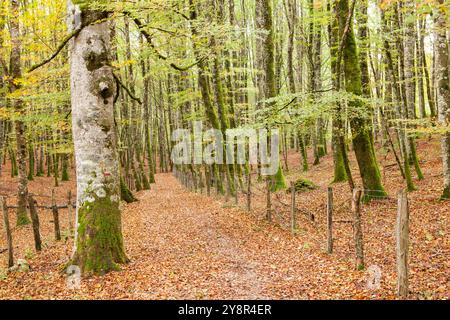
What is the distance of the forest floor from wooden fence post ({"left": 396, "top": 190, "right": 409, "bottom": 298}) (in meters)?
0.23

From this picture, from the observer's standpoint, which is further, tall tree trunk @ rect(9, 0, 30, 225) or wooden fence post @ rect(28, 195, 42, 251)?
tall tree trunk @ rect(9, 0, 30, 225)

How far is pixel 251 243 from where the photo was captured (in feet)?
32.0

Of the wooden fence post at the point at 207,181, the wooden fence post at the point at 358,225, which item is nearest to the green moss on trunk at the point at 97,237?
the wooden fence post at the point at 358,225

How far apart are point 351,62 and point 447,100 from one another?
10.5 ft

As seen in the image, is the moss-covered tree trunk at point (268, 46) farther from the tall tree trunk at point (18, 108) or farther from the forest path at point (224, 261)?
the tall tree trunk at point (18, 108)

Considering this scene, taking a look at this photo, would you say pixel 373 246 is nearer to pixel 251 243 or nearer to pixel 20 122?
pixel 251 243

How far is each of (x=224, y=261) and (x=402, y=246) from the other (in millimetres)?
3844

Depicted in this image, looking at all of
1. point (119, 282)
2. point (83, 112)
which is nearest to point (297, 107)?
point (83, 112)

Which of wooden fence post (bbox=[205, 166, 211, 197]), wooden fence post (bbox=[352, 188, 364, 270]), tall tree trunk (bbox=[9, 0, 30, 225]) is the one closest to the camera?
wooden fence post (bbox=[352, 188, 364, 270])

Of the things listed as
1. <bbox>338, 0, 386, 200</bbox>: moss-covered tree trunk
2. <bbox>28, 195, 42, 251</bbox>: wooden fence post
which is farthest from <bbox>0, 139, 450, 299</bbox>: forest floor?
<bbox>338, 0, 386, 200</bbox>: moss-covered tree trunk

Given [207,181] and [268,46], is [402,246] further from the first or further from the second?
[207,181]

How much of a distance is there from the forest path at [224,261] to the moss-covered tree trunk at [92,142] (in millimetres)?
854

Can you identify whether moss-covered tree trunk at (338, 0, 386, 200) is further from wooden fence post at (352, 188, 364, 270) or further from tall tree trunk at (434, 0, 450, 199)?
wooden fence post at (352, 188, 364, 270)

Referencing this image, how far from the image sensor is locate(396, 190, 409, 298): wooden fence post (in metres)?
5.35
